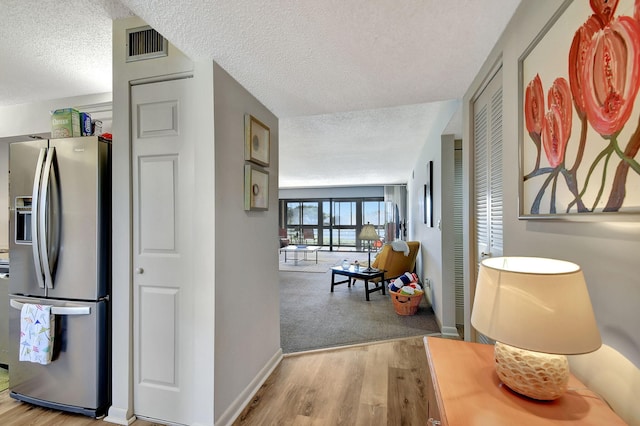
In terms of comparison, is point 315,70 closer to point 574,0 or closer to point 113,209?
point 574,0

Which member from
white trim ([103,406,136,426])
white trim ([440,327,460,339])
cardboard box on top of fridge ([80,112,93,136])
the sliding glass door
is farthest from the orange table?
the sliding glass door

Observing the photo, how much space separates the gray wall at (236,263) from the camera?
1578mm

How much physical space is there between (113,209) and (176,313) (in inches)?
30.5

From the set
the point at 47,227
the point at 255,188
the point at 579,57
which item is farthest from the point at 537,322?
the point at 47,227

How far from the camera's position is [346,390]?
78.3 inches

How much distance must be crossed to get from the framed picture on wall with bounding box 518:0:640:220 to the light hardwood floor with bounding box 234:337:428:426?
152 cm

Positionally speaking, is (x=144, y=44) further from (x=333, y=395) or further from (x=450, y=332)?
(x=450, y=332)

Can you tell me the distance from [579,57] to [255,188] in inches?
67.1

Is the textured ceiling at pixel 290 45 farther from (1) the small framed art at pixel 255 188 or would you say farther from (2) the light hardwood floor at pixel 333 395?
(2) the light hardwood floor at pixel 333 395

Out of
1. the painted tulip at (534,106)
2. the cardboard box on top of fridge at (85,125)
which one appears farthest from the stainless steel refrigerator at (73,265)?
the painted tulip at (534,106)

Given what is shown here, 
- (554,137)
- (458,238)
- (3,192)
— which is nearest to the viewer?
(554,137)

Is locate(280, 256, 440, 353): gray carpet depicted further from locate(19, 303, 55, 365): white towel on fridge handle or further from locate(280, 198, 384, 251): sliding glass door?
locate(280, 198, 384, 251): sliding glass door

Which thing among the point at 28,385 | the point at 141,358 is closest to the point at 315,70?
the point at 141,358

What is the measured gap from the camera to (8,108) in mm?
2666
